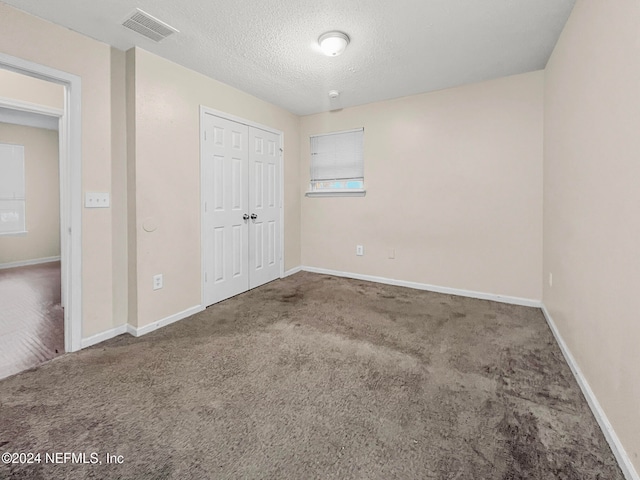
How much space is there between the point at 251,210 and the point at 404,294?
2.25 meters

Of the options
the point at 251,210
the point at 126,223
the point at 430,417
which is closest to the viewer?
the point at 430,417

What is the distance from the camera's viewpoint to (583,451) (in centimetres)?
135

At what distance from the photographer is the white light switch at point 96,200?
2.38 metres

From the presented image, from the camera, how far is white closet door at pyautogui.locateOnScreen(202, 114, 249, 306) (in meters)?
3.25

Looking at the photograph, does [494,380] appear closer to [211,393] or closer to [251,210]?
[211,393]

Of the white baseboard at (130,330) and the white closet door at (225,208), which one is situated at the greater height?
the white closet door at (225,208)

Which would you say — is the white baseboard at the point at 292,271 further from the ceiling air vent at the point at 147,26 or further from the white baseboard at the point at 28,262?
the white baseboard at the point at 28,262

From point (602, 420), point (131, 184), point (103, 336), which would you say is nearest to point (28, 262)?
point (103, 336)

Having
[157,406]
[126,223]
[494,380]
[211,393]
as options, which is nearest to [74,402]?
[157,406]

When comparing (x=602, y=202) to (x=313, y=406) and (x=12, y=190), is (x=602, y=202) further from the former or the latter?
(x=12, y=190)

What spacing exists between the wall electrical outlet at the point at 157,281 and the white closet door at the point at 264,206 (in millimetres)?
1272

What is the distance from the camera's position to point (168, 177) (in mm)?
2818

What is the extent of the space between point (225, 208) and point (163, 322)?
1399 mm

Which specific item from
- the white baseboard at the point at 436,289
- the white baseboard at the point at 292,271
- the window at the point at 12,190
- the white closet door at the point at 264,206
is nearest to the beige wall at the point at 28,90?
the white closet door at the point at 264,206
